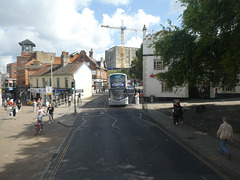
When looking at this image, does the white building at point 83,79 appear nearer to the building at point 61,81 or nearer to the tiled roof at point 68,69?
the building at point 61,81

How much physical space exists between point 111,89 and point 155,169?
19.4m

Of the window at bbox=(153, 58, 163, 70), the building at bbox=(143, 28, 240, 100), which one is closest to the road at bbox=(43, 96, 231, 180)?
the building at bbox=(143, 28, 240, 100)

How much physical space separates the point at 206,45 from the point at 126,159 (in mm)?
8934

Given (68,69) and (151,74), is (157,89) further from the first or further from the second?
(68,69)

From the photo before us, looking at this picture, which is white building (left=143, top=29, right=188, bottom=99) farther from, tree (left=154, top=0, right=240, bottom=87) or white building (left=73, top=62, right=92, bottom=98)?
tree (left=154, top=0, right=240, bottom=87)

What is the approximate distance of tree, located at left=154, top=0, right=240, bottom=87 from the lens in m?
9.94

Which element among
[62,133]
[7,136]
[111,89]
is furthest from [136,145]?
[111,89]

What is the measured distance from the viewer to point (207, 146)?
31.5 ft

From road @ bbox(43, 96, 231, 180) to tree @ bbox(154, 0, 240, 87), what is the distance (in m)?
5.24

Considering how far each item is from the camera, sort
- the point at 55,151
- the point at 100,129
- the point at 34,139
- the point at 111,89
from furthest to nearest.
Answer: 1. the point at 111,89
2. the point at 100,129
3. the point at 34,139
4. the point at 55,151

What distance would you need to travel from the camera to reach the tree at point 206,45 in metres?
9.94

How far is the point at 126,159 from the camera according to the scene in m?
8.16

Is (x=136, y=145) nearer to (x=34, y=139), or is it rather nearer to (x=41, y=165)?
(x=41, y=165)

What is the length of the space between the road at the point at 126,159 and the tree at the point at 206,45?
5.24 m
